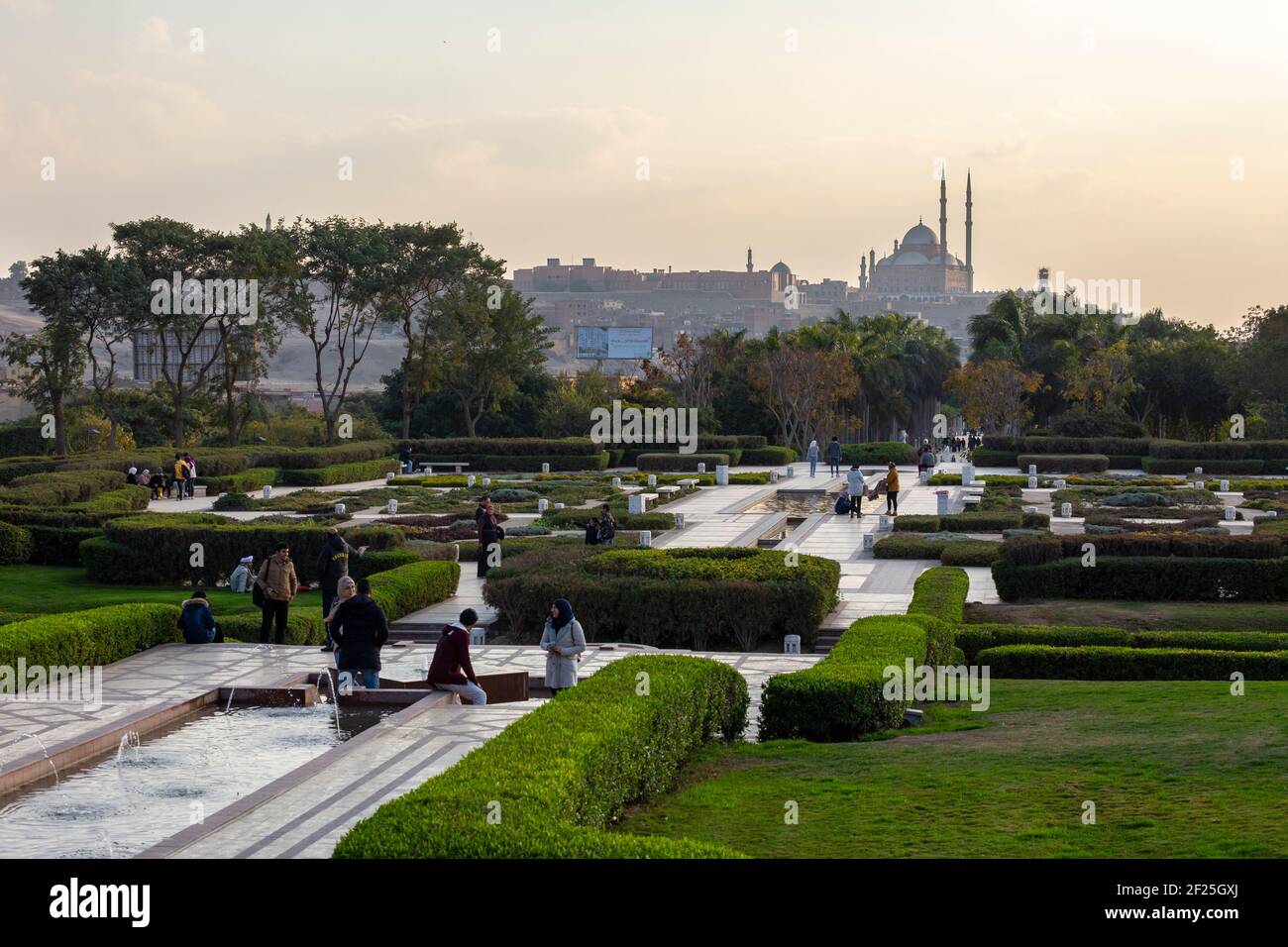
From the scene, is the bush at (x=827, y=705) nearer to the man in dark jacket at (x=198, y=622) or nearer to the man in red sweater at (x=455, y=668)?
the man in red sweater at (x=455, y=668)

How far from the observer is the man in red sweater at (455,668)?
11.9 m

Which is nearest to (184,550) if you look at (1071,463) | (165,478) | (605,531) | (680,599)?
(605,531)

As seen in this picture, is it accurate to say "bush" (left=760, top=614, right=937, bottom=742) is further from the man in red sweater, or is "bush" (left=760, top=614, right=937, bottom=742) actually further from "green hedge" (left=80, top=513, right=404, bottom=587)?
"green hedge" (left=80, top=513, right=404, bottom=587)

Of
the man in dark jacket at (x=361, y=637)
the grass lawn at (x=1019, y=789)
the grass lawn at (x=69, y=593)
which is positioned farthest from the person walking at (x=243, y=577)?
the grass lawn at (x=1019, y=789)

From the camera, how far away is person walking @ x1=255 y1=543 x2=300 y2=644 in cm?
1586

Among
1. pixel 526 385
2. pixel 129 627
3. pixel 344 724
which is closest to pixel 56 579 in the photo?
pixel 129 627

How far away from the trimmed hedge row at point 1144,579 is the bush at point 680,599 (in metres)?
2.93

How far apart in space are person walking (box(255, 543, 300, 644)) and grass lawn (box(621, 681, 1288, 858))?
702 centimetres

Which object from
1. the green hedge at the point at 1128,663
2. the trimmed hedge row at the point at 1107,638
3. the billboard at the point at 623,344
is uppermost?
the billboard at the point at 623,344

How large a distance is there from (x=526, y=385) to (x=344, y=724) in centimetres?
4633

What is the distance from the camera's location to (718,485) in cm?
4081

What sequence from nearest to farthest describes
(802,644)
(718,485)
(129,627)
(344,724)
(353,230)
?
(344,724)
(129,627)
(802,644)
(718,485)
(353,230)

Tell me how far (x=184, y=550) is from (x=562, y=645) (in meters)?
11.7
